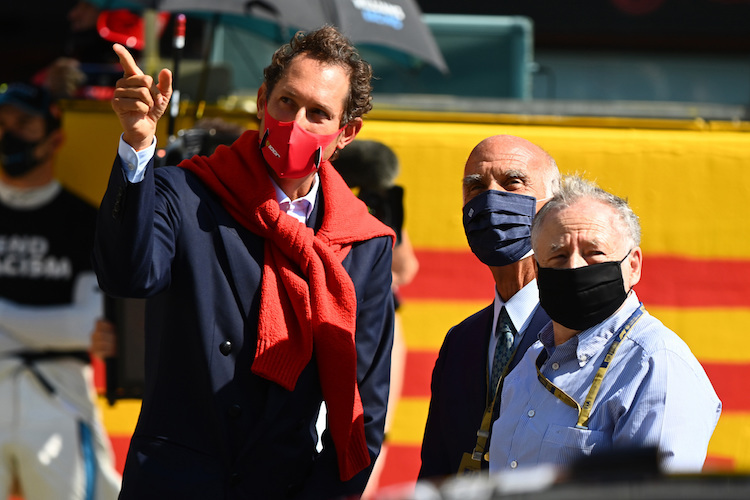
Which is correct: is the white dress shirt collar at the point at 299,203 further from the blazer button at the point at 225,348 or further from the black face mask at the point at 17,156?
the black face mask at the point at 17,156

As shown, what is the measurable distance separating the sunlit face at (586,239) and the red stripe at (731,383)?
8.54ft

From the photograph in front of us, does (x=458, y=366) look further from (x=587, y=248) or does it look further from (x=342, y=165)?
(x=342, y=165)

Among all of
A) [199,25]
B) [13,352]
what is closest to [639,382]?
[13,352]

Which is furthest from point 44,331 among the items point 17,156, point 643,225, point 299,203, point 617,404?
point 617,404

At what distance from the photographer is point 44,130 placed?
4.88 meters

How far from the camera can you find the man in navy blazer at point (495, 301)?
2.78 meters

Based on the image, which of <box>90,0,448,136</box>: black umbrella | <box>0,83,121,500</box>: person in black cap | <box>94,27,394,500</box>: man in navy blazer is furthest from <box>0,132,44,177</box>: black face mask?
<box>94,27,394,500</box>: man in navy blazer

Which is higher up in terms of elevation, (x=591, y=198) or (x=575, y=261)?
(x=591, y=198)

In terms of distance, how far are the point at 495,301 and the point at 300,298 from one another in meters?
0.64

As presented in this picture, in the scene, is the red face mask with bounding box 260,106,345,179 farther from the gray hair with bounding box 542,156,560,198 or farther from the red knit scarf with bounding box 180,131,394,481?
the gray hair with bounding box 542,156,560,198

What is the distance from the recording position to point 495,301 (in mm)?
2912

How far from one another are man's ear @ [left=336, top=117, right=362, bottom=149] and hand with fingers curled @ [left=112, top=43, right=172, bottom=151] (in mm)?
576

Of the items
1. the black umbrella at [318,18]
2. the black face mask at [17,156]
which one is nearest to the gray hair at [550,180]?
the black umbrella at [318,18]

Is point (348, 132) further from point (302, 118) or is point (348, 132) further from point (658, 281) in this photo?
point (658, 281)
